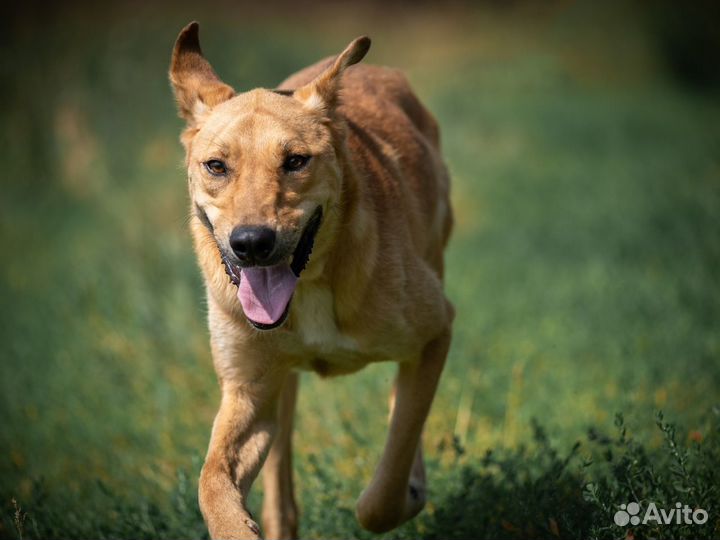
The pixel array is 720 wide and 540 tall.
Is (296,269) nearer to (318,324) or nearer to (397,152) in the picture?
(318,324)

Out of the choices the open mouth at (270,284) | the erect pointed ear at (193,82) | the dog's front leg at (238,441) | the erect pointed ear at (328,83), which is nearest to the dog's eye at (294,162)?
the open mouth at (270,284)

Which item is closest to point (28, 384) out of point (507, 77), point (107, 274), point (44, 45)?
point (107, 274)

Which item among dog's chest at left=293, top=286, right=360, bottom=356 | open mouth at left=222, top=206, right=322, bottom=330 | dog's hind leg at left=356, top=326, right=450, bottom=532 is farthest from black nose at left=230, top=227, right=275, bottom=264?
dog's hind leg at left=356, top=326, right=450, bottom=532

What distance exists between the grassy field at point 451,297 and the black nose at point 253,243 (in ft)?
5.14

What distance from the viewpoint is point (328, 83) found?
4.26m

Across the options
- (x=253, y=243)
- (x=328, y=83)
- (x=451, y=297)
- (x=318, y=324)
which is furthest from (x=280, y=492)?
(x=451, y=297)

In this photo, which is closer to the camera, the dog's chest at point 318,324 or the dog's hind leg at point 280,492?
the dog's chest at point 318,324

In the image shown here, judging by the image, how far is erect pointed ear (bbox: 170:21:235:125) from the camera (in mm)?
4336

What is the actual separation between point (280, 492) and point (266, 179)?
211cm

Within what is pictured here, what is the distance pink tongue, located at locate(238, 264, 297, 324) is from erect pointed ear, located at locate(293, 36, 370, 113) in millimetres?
763

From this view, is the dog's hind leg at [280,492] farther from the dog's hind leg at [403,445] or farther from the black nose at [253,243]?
the black nose at [253,243]

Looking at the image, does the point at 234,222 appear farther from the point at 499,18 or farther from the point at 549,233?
the point at 499,18

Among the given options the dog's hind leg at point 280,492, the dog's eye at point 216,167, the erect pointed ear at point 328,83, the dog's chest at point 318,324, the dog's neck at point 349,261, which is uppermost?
the erect pointed ear at point 328,83

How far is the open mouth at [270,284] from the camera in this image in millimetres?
3957
